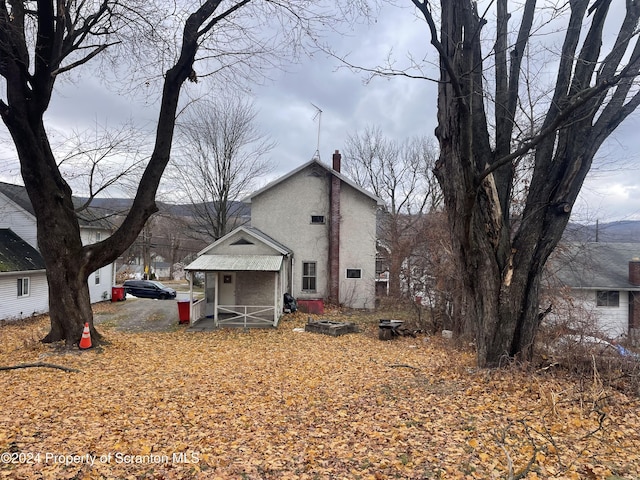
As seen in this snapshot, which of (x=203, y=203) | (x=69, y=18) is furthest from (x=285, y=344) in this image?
(x=203, y=203)

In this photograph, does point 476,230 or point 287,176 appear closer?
point 476,230

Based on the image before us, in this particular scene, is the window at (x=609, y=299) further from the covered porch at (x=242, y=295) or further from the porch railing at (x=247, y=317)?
the porch railing at (x=247, y=317)

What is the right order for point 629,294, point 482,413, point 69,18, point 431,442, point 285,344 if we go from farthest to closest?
1. point 629,294
2. point 285,344
3. point 69,18
4. point 482,413
5. point 431,442

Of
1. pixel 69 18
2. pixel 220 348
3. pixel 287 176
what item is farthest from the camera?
pixel 287 176

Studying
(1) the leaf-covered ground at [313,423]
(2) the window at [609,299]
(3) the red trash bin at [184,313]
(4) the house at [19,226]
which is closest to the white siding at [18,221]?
(4) the house at [19,226]

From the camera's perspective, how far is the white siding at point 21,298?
56.0 feet

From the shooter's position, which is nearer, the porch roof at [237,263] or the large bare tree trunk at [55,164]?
the large bare tree trunk at [55,164]

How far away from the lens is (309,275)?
21.6m

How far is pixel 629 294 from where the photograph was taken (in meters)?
23.3

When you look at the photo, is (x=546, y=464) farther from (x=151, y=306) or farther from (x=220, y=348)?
(x=151, y=306)

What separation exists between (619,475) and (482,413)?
65.1 inches

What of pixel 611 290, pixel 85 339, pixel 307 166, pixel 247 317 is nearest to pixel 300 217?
pixel 307 166

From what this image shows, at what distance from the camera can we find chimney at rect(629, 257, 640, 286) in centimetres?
2306

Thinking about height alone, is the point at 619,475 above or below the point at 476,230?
below
